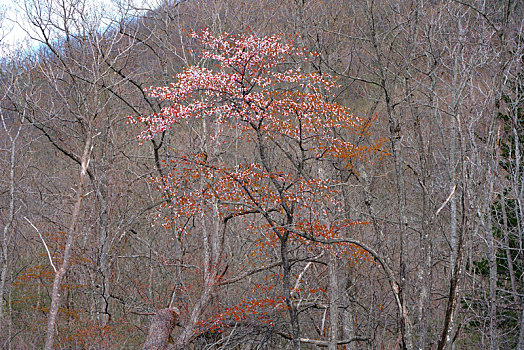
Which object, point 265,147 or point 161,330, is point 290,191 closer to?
point 265,147

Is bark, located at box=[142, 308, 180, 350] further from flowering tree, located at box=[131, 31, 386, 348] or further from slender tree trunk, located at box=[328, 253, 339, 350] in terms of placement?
slender tree trunk, located at box=[328, 253, 339, 350]

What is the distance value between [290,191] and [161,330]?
3.61 meters

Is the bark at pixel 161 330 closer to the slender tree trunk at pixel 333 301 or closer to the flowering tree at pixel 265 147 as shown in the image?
the flowering tree at pixel 265 147

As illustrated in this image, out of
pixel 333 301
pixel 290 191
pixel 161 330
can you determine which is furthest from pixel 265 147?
pixel 161 330

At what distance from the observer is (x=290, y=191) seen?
10.0 meters

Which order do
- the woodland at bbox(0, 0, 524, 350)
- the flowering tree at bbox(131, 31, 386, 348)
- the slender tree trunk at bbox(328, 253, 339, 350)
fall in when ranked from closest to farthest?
the woodland at bbox(0, 0, 524, 350)
the flowering tree at bbox(131, 31, 386, 348)
the slender tree trunk at bbox(328, 253, 339, 350)

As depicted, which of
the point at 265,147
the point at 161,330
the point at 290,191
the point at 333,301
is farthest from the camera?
the point at 265,147

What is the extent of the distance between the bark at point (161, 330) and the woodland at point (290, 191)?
29mm

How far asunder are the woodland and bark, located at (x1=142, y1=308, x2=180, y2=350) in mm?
29

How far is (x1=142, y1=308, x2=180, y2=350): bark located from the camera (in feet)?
29.7

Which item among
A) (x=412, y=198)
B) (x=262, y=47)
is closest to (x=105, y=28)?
(x=262, y=47)

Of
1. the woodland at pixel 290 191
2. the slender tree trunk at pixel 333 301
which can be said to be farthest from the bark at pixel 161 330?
the slender tree trunk at pixel 333 301

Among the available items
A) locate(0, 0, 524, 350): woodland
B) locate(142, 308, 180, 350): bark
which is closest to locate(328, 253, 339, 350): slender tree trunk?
locate(0, 0, 524, 350): woodland

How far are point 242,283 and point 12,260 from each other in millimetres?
7763
